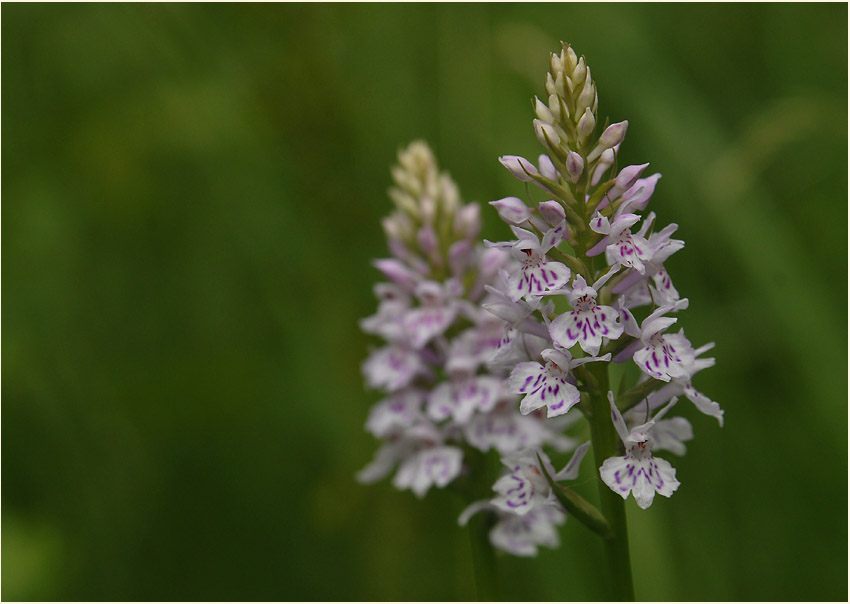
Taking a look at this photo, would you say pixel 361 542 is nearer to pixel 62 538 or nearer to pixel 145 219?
pixel 62 538

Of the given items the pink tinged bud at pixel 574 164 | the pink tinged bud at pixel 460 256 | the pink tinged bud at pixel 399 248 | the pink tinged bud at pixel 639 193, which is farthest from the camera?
the pink tinged bud at pixel 399 248

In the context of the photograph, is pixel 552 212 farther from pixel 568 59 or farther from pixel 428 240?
pixel 428 240

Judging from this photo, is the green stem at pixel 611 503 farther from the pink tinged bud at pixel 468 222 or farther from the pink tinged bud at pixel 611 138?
the pink tinged bud at pixel 468 222

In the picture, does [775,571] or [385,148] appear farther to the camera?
[385,148]

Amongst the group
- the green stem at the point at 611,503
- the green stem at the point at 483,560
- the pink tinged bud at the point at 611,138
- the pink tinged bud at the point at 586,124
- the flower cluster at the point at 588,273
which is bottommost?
the green stem at the point at 483,560

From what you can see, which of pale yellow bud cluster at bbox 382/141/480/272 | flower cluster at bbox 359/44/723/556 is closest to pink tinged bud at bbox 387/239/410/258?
pale yellow bud cluster at bbox 382/141/480/272

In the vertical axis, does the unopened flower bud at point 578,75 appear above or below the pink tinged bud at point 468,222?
above

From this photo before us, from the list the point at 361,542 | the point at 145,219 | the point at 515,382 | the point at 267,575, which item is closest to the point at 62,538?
the point at 267,575

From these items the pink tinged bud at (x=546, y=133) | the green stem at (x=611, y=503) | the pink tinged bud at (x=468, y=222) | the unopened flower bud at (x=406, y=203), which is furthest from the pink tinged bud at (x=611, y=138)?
the unopened flower bud at (x=406, y=203)
